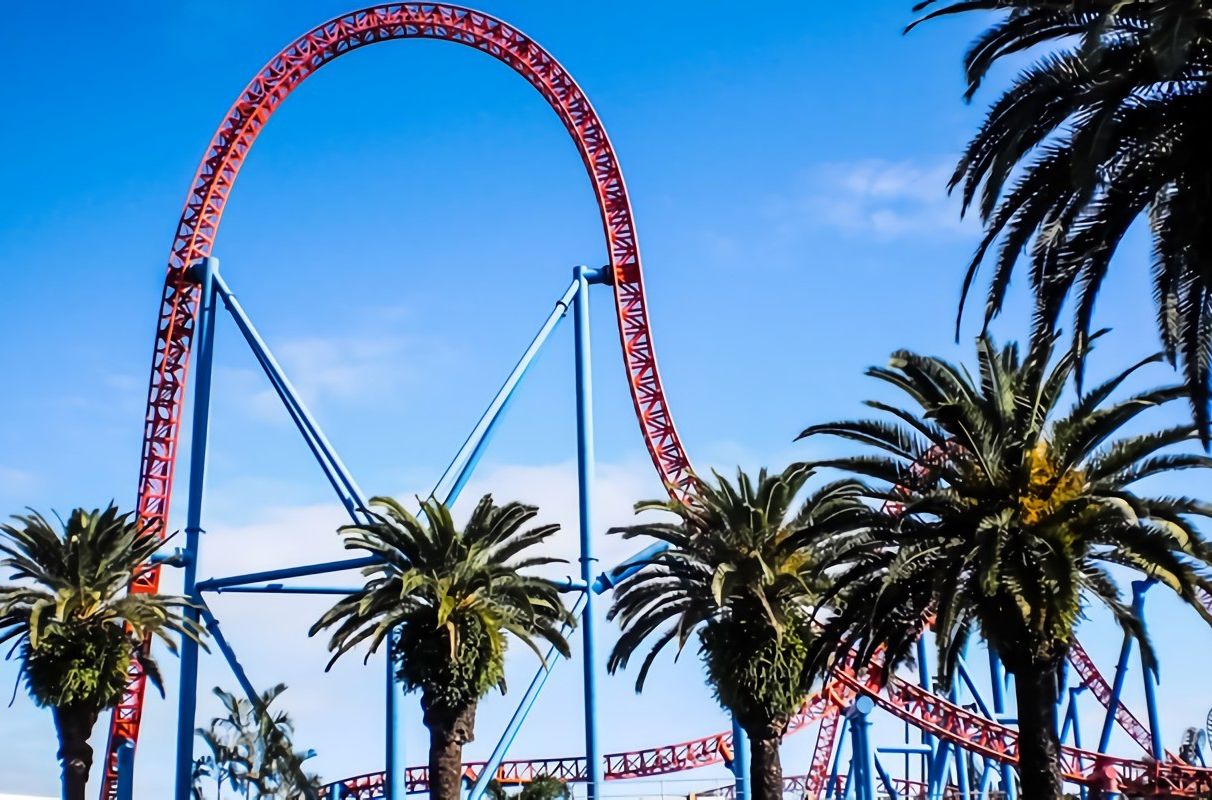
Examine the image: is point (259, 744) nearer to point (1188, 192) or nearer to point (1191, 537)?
point (1191, 537)

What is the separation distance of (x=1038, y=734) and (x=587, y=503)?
46.3 feet

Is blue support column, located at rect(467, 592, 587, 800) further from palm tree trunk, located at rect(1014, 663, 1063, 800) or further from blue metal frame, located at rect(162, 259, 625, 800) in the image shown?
palm tree trunk, located at rect(1014, 663, 1063, 800)

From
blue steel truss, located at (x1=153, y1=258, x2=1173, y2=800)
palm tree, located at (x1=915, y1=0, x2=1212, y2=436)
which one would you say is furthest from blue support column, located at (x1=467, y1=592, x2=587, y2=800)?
palm tree, located at (x1=915, y1=0, x2=1212, y2=436)

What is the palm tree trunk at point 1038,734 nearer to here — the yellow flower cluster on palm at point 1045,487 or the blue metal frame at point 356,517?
the yellow flower cluster on palm at point 1045,487

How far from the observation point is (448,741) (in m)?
21.5

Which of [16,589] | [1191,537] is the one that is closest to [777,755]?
[1191,537]

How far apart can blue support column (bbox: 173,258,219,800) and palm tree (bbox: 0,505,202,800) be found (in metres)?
1.41

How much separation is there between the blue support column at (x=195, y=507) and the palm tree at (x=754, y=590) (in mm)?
11806

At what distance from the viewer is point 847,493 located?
2042cm

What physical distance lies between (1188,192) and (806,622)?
11.4 meters

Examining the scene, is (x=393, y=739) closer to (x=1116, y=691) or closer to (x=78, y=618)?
(x=78, y=618)

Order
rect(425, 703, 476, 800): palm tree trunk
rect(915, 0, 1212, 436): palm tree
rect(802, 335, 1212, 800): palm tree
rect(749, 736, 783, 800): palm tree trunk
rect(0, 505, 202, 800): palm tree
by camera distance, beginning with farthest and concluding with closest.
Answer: rect(0, 505, 202, 800): palm tree < rect(425, 703, 476, 800): palm tree trunk < rect(749, 736, 783, 800): palm tree trunk < rect(802, 335, 1212, 800): palm tree < rect(915, 0, 1212, 436): palm tree

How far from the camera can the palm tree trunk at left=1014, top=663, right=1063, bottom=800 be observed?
50.2 ft

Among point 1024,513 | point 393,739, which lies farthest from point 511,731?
point 1024,513
